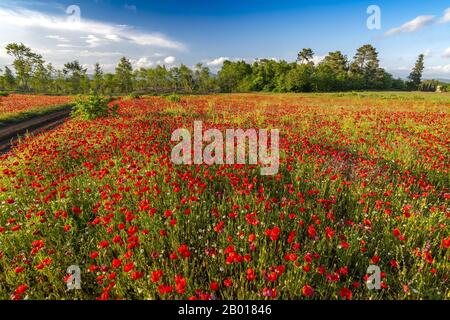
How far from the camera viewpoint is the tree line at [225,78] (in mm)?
66000

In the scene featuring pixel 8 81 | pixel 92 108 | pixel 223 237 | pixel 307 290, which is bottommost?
pixel 223 237

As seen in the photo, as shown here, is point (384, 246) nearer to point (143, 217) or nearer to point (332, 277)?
point (332, 277)

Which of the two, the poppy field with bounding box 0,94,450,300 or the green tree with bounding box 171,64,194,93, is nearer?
the poppy field with bounding box 0,94,450,300

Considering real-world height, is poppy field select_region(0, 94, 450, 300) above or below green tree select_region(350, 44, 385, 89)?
below

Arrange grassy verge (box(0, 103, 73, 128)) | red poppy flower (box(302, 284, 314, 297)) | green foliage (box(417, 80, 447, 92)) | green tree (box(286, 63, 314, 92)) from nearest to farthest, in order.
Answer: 1. red poppy flower (box(302, 284, 314, 297))
2. grassy verge (box(0, 103, 73, 128))
3. green tree (box(286, 63, 314, 92))
4. green foliage (box(417, 80, 447, 92))

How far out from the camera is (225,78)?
84.5 metres

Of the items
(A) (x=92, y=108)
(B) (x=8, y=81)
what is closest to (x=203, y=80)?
(B) (x=8, y=81)

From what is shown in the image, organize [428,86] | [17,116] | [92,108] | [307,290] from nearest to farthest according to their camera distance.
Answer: [307,290], [92,108], [17,116], [428,86]

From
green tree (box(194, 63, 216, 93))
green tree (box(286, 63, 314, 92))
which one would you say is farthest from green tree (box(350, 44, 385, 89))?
green tree (box(194, 63, 216, 93))

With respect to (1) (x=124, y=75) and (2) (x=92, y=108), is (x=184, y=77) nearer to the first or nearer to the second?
(1) (x=124, y=75)

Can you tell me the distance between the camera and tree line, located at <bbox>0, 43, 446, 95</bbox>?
66.0 m

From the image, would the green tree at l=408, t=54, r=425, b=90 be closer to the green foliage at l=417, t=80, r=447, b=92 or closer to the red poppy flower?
the green foliage at l=417, t=80, r=447, b=92

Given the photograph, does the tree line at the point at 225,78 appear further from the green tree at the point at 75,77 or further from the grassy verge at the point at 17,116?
the grassy verge at the point at 17,116
